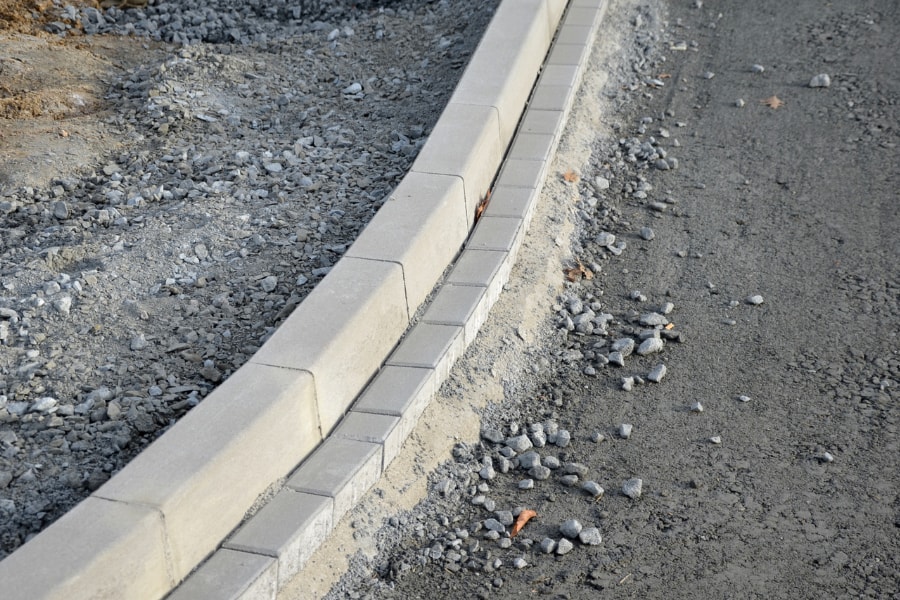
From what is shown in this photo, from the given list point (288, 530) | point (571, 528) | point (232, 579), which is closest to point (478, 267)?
point (571, 528)

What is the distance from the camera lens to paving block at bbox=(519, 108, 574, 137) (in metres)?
5.75

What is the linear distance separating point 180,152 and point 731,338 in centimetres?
321

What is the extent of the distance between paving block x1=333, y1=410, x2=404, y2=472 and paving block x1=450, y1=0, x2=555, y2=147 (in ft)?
7.25

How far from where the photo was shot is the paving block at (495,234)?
4.85 meters

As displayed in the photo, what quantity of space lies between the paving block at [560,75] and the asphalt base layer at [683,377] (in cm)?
23

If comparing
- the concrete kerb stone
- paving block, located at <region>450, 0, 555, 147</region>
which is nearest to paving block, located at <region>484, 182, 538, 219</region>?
paving block, located at <region>450, 0, 555, 147</region>

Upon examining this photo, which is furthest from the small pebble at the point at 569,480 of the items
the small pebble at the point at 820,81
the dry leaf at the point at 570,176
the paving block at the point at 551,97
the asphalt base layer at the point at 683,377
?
the small pebble at the point at 820,81

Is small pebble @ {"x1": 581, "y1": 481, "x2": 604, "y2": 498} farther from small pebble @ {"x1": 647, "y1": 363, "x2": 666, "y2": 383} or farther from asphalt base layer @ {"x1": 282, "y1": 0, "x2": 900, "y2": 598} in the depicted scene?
small pebble @ {"x1": 647, "y1": 363, "x2": 666, "y2": 383}

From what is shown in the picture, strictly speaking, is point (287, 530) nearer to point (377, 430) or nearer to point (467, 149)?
point (377, 430)

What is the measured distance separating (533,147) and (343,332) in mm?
2303

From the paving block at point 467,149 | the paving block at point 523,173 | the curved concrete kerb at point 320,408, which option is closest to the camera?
the curved concrete kerb at point 320,408

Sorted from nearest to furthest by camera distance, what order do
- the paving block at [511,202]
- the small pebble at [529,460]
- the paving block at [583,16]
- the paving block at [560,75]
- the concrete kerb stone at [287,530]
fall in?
the concrete kerb stone at [287,530]
the small pebble at [529,460]
the paving block at [511,202]
the paving block at [560,75]
the paving block at [583,16]

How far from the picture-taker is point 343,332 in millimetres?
3793

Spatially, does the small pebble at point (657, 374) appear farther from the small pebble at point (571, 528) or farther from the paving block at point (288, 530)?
the paving block at point (288, 530)
